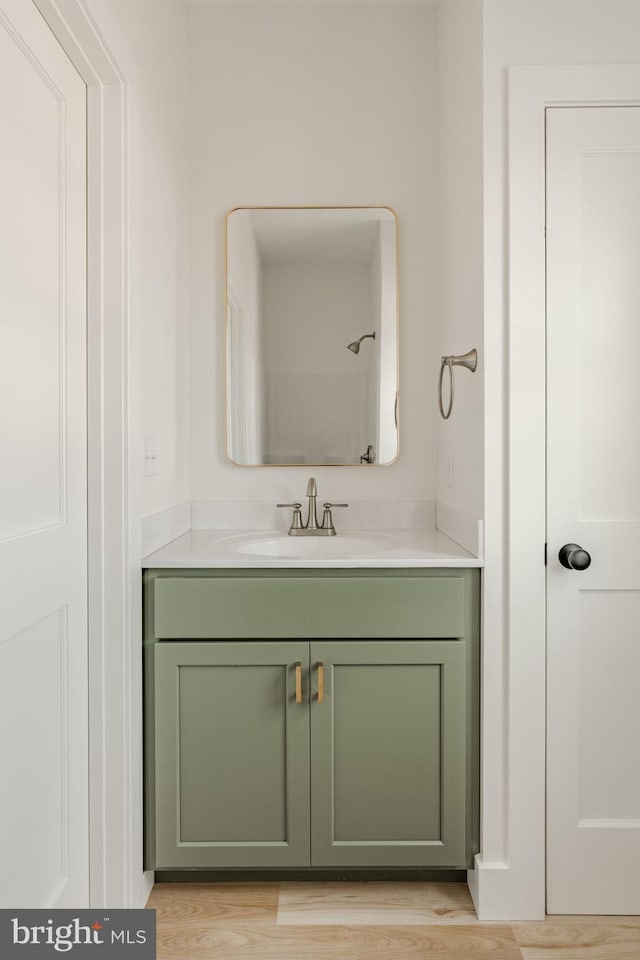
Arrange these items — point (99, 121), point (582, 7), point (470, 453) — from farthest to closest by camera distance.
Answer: point (470, 453)
point (582, 7)
point (99, 121)

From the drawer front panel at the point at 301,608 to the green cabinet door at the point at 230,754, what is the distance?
0.05 metres

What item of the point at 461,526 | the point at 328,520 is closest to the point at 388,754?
the point at 461,526

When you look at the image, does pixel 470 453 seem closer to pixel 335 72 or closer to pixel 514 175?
pixel 514 175

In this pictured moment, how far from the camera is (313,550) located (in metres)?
2.27

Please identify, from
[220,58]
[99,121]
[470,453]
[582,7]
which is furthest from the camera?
[220,58]

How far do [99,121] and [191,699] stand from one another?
1412 millimetres

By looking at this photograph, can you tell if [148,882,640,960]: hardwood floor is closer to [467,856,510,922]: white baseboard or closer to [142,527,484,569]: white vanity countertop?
[467,856,510,922]: white baseboard

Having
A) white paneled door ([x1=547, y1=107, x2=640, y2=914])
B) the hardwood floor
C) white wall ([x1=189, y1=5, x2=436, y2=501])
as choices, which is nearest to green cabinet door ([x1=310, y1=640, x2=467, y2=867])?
the hardwood floor

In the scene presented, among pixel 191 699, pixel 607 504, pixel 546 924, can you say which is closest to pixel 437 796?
pixel 546 924

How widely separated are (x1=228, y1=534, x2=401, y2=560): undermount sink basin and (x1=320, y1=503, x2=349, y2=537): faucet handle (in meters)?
0.05

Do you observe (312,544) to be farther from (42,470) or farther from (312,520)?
(42,470)

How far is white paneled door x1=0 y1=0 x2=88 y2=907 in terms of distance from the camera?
128cm

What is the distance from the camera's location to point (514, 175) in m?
1.75

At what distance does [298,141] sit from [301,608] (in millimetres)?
1638
